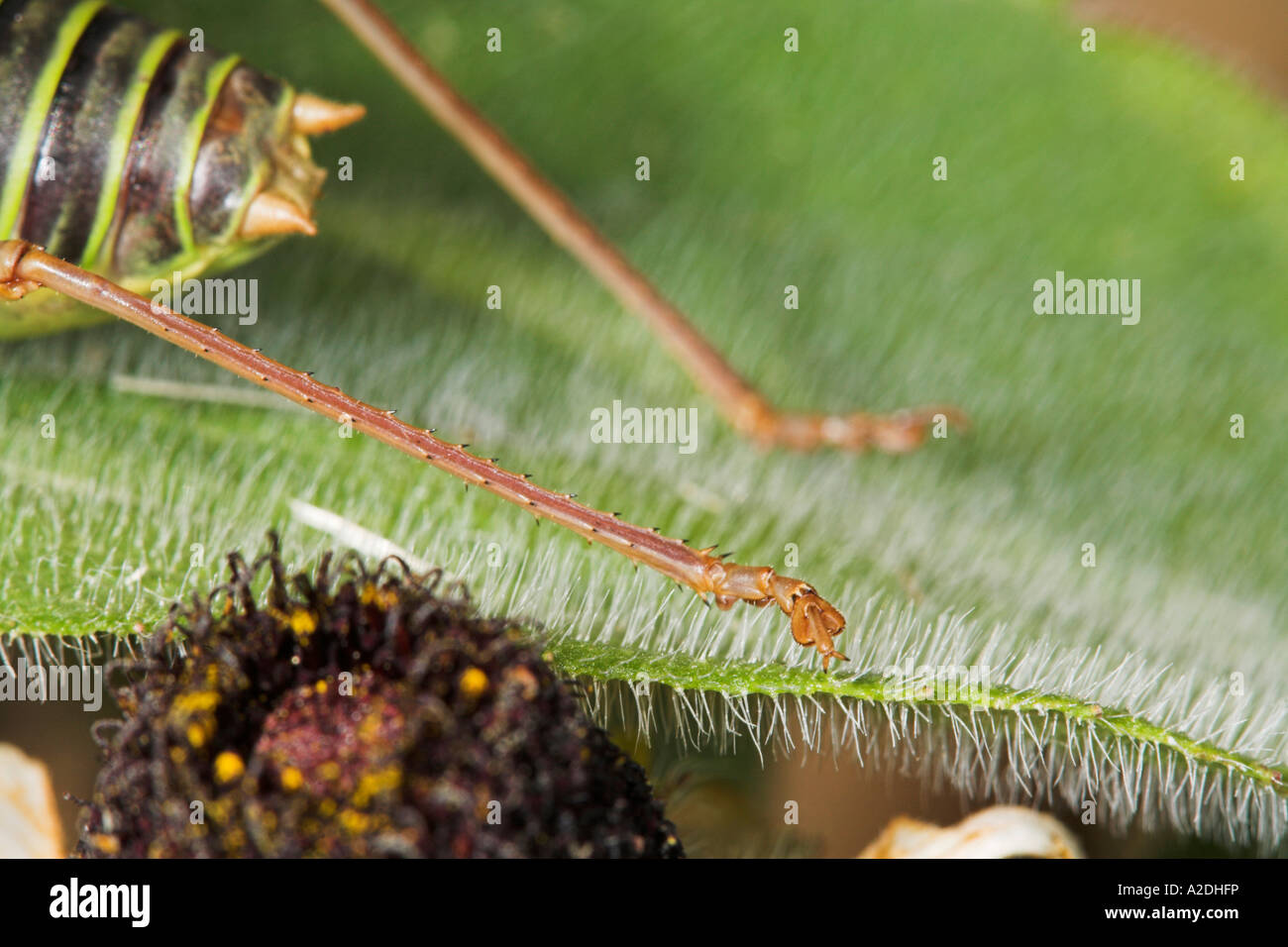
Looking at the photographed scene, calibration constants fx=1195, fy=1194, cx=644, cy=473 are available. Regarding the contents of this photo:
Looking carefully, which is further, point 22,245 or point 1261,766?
point 22,245

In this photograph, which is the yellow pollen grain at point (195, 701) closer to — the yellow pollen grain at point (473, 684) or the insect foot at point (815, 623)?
the yellow pollen grain at point (473, 684)

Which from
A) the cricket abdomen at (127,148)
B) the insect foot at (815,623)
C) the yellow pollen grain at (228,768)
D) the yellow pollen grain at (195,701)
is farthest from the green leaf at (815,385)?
the yellow pollen grain at (228,768)

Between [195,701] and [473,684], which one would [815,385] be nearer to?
[473,684]

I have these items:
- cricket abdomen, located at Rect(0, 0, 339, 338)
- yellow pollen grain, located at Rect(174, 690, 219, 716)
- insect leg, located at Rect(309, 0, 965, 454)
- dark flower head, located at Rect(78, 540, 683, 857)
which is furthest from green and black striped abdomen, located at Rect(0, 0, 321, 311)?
yellow pollen grain, located at Rect(174, 690, 219, 716)

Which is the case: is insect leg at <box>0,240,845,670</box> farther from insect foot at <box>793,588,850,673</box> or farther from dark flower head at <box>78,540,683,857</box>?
dark flower head at <box>78,540,683,857</box>
